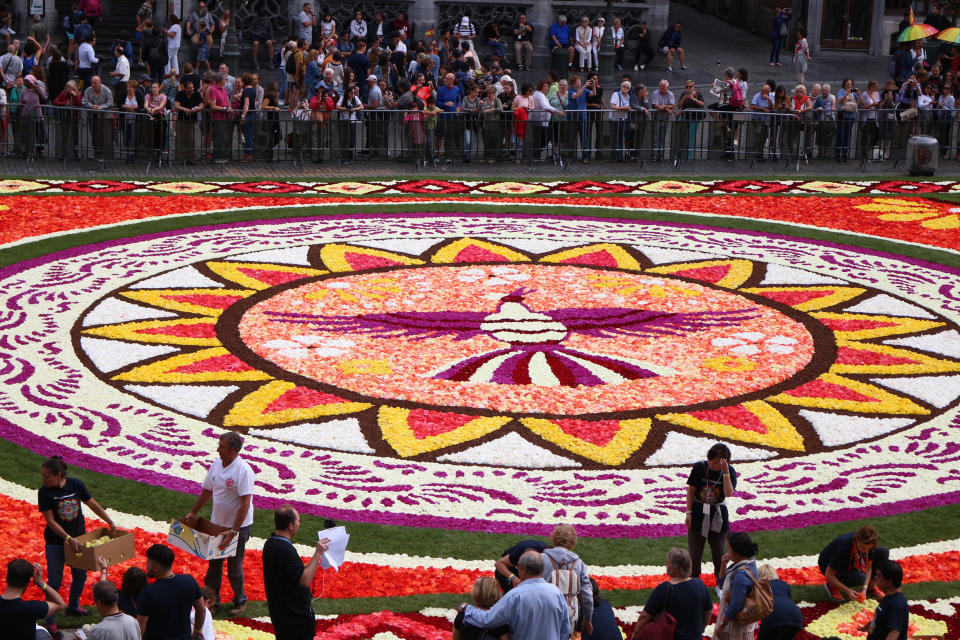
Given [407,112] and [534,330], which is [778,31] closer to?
[407,112]

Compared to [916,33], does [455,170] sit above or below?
below

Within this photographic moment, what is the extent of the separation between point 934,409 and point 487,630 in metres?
8.35

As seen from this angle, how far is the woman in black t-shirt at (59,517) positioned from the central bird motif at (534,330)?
6039mm

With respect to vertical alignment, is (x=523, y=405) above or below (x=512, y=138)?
below

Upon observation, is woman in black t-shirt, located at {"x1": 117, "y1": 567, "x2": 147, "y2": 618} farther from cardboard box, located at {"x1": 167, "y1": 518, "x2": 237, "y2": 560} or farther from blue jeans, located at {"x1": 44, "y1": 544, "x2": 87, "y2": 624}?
blue jeans, located at {"x1": 44, "y1": 544, "x2": 87, "y2": 624}

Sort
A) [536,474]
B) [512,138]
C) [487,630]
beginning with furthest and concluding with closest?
[512,138] < [536,474] < [487,630]

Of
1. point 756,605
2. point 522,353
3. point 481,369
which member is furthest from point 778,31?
point 756,605

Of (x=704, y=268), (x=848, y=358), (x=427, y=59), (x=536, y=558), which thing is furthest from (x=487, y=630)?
(x=427, y=59)

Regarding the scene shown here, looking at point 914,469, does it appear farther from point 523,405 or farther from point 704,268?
point 704,268

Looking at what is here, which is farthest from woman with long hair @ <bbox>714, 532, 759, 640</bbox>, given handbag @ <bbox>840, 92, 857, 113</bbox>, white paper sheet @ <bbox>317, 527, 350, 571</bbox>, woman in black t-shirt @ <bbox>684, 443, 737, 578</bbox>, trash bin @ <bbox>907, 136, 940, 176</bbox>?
handbag @ <bbox>840, 92, 857, 113</bbox>

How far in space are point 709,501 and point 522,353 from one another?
5920 mm

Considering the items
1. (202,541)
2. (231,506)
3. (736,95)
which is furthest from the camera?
(736,95)

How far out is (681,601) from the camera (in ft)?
29.2

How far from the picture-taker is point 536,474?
1300 centimetres
